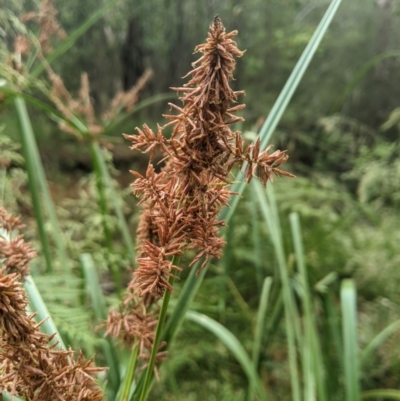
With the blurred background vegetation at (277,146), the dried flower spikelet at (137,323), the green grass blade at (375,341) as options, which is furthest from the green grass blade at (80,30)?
the green grass blade at (375,341)

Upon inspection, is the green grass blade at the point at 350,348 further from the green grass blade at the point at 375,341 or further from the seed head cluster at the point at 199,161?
the seed head cluster at the point at 199,161

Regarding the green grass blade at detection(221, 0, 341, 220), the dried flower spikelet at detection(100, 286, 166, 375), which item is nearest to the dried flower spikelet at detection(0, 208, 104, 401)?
the dried flower spikelet at detection(100, 286, 166, 375)

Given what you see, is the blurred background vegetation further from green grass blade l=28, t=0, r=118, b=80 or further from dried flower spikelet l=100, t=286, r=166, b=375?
dried flower spikelet l=100, t=286, r=166, b=375

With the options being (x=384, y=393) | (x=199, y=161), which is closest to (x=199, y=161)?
(x=199, y=161)

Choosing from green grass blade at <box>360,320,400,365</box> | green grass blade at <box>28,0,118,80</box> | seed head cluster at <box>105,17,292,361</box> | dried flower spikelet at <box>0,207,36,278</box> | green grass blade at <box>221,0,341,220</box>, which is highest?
green grass blade at <box>28,0,118,80</box>

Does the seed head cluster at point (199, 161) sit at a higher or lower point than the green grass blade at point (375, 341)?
lower

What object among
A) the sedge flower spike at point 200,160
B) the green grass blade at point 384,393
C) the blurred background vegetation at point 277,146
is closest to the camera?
the sedge flower spike at point 200,160

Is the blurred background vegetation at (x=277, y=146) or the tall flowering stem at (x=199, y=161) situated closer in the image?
the tall flowering stem at (x=199, y=161)
